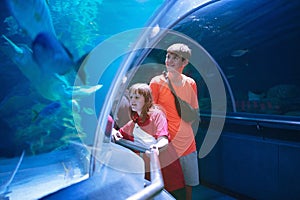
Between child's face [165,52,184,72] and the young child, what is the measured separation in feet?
1.03

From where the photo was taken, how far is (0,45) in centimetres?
720

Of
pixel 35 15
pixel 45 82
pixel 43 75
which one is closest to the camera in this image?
pixel 35 15

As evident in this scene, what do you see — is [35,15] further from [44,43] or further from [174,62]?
[174,62]

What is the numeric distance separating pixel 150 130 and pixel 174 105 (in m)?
0.34

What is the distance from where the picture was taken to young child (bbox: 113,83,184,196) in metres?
1.55

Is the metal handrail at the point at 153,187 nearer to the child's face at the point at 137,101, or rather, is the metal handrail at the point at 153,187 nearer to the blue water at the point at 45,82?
the child's face at the point at 137,101

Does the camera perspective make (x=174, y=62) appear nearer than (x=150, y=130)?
No

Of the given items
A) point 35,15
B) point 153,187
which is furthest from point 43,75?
point 153,187

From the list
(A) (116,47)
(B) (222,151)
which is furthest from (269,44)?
(A) (116,47)

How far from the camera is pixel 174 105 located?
175 centimetres

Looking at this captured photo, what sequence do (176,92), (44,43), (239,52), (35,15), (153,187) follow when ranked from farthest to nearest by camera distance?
(239,52) → (35,15) → (44,43) → (176,92) → (153,187)

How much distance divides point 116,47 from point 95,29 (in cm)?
499

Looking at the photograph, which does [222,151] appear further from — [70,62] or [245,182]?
[70,62]

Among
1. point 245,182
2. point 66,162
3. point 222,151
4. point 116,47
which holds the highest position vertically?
point 116,47
